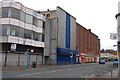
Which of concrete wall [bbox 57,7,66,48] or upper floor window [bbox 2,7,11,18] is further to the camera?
concrete wall [bbox 57,7,66,48]

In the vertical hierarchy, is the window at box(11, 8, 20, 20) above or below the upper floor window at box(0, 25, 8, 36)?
above

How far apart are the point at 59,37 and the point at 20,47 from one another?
17295 millimetres

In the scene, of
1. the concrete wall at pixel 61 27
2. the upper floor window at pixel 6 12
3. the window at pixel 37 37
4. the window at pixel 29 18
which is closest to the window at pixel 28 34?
the window at pixel 37 37

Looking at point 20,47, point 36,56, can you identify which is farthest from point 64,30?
point 20,47

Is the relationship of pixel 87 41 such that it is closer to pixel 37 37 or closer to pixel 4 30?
Answer: pixel 37 37

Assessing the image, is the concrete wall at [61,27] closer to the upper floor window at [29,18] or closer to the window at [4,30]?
the upper floor window at [29,18]

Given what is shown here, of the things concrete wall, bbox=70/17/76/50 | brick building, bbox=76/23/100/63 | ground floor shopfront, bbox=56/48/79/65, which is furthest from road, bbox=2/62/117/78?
brick building, bbox=76/23/100/63

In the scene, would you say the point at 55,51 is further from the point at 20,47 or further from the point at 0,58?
the point at 0,58

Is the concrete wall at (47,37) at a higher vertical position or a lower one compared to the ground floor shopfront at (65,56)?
higher

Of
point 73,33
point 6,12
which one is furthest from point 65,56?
point 6,12

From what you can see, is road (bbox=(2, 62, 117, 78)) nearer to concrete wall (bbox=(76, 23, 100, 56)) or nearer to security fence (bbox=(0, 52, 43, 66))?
security fence (bbox=(0, 52, 43, 66))

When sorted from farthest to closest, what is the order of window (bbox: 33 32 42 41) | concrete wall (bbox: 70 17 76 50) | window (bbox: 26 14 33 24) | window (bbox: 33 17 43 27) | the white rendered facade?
concrete wall (bbox: 70 17 76 50) < window (bbox: 33 17 43 27) < window (bbox: 33 32 42 41) < window (bbox: 26 14 33 24) < the white rendered facade

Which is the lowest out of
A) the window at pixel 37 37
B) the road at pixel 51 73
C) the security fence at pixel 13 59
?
the road at pixel 51 73

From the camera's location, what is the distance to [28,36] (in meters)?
51.0
